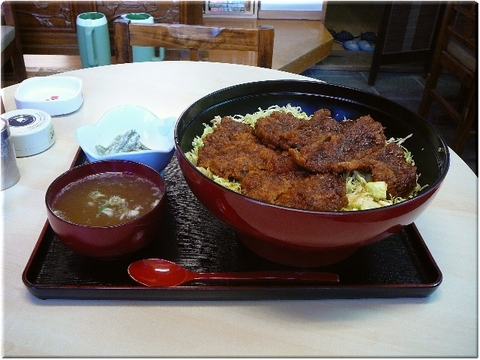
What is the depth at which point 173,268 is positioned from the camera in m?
0.92

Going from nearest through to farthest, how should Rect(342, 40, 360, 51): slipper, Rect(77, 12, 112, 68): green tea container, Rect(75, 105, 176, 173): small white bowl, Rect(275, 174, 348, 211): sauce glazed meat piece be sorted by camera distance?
1. Rect(275, 174, 348, 211): sauce glazed meat piece
2. Rect(75, 105, 176, 173): small white bowl
3. Rect(77, 12, 112, 68): green tea container
4. Rect(342, 40, 360, 51): slipper

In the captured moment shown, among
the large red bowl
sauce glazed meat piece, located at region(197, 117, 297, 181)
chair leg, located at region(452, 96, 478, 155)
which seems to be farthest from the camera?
chair leg, located at region(452, 96, 478, 155)

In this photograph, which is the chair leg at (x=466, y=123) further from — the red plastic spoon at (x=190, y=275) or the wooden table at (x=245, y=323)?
the red plastic spoon at (x=190, y=275)

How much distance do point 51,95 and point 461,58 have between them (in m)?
2.82

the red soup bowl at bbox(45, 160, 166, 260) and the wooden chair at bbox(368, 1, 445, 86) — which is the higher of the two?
the red soup bowl at bbox(45, 160, 166, 260)

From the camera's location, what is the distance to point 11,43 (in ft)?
10.9

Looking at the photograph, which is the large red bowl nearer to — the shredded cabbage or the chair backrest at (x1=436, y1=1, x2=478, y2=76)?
the shredded cabbage

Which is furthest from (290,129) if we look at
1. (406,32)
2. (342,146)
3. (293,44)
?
(406,32)

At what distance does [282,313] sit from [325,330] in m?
0.09

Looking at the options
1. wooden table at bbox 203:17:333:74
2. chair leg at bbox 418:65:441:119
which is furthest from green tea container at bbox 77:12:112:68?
chair leg at bbox 418:65:441:119

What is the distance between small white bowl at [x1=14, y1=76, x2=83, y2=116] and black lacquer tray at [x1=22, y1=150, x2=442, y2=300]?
2.00 ft

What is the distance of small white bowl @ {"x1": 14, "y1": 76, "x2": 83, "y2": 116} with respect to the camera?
4.82 ft

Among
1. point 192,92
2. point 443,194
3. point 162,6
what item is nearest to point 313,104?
point 443,194

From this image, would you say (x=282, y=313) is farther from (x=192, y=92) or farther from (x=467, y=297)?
(x=192, y=92)
